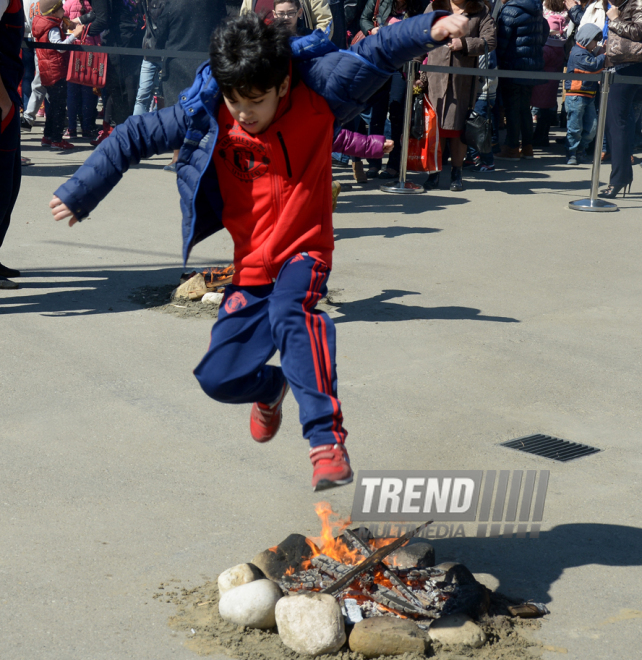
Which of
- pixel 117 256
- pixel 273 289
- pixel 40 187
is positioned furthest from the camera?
pixel 40 187

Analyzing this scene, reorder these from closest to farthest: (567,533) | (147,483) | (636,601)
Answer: (636,601) → (567,533) → (147,483)

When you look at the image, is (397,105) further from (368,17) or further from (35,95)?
(35,95)

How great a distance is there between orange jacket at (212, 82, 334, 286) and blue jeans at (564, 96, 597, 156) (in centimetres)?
1013

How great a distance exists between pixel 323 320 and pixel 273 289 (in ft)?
0.90

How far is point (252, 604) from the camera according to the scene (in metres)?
3.01

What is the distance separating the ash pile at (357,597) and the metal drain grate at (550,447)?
45.2 inches

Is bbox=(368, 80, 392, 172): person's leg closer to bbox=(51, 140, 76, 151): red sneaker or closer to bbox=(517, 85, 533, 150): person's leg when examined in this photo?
bbox=(517, 85, 533, 150): person's leg

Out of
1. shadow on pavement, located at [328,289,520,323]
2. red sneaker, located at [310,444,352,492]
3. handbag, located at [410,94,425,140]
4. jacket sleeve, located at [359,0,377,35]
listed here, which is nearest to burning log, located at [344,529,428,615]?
red sneaker, located at [310,444,352,492]

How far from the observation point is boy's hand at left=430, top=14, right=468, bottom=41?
10.2 ft

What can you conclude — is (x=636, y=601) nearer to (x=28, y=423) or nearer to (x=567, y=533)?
(x=567, y=533)

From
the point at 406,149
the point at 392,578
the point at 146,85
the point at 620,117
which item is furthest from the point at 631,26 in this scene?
the point at 392,578

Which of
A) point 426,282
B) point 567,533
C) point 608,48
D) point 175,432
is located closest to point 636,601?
point 567,533

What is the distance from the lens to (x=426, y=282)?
291 inches

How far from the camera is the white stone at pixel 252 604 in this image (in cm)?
301
